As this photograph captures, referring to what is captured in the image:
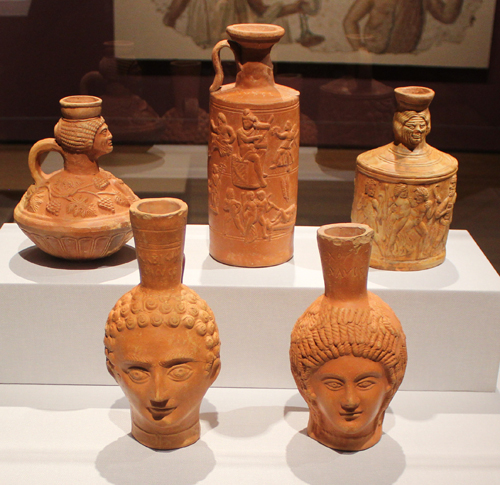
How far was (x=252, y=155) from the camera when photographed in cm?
269

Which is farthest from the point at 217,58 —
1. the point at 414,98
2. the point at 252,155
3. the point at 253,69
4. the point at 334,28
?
the point at 334,28

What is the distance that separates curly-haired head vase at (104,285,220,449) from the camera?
7.05 feet

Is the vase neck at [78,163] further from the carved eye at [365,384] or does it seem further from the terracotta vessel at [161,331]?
the carved eye at [365,384]

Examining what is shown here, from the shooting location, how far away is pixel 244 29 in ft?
8.82

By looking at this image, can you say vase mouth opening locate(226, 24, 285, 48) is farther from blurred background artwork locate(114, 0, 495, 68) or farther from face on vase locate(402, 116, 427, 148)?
blurred background artwork locate(114, 0, 495, 68)

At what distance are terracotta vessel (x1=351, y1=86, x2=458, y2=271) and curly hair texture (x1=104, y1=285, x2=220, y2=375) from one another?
3.10 feet

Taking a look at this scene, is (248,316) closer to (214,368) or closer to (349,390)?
(214,368)

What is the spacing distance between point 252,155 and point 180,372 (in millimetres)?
923

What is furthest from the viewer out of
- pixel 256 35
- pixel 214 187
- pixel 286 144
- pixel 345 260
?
pixel 214 187

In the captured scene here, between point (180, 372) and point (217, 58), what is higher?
point (217, 58)

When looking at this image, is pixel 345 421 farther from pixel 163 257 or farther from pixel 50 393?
pixel 50 393

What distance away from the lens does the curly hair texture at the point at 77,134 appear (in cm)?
268

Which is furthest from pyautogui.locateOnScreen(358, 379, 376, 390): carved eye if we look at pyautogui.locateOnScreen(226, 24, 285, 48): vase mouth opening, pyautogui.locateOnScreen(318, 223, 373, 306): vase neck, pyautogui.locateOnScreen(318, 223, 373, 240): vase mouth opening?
pyautogui.locateOnScreen(226, 24, 285, 48): vase mouth opening

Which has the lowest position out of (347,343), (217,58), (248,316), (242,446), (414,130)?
(242,446)
